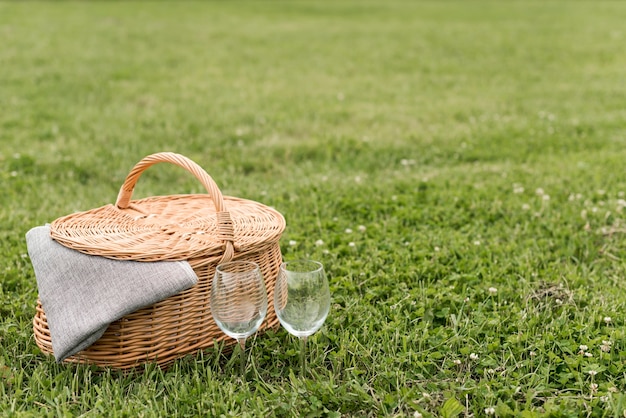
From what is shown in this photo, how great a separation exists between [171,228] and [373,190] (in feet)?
8.08

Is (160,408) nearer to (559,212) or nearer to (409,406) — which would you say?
(409,406)

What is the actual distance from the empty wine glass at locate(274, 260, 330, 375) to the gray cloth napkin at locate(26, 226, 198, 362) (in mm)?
395

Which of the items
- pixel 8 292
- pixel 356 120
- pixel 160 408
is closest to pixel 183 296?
pixel 160 408

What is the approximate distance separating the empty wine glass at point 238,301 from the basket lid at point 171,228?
239mm

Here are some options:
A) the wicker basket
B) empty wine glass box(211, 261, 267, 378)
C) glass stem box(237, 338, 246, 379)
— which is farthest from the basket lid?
glass stem box(237, 338, 246, 379)

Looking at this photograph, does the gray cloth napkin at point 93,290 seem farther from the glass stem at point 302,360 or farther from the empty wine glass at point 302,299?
the glass stem at point 302,360

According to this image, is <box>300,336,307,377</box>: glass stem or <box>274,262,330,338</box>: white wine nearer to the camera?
<box>274,262,330,338</box>: white wine

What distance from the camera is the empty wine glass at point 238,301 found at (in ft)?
7.98

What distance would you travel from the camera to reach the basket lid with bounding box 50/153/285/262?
105 inches

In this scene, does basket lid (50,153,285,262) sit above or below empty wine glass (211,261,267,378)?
above

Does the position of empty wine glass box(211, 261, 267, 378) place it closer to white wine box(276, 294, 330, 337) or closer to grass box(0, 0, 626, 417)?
white wine box(276, 294, 330, 337)

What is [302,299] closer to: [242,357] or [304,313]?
[304,313]

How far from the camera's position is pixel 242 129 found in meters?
6.89

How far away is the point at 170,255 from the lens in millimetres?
2598
